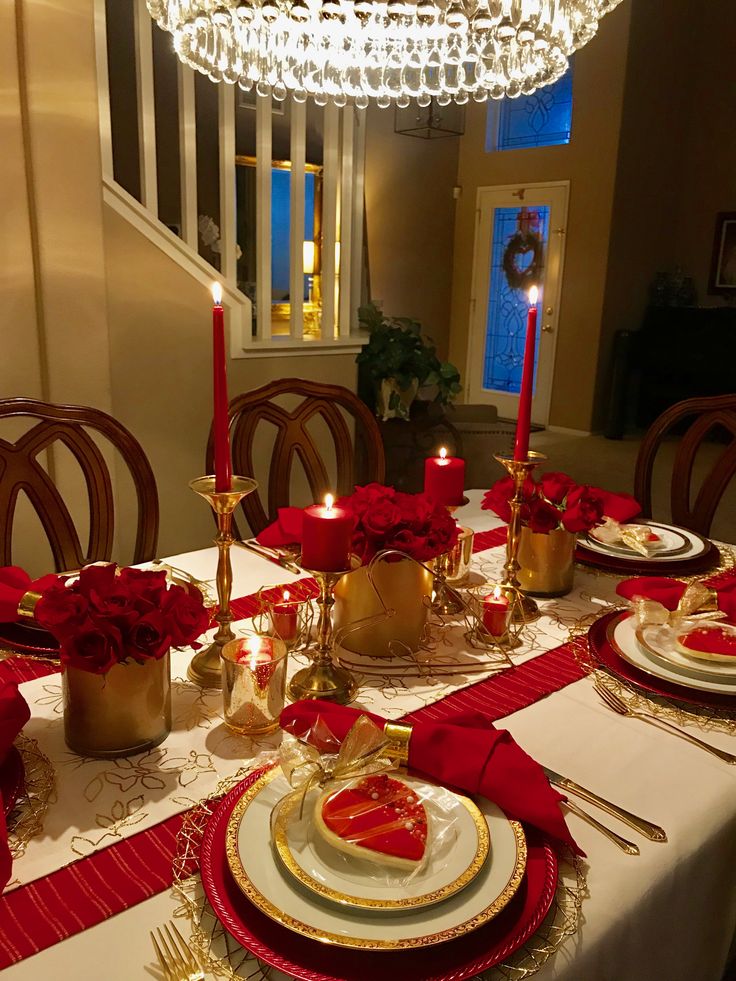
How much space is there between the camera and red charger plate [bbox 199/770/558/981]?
56 cm

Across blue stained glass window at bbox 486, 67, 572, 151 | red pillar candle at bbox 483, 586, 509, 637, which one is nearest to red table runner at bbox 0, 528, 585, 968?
red pillar candle at bbox 483, 586, 509, 637

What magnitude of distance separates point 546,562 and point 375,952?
30.5 inches

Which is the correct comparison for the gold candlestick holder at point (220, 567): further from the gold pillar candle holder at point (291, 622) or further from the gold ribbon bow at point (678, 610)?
the gold ribbon bow at point (678, 610)

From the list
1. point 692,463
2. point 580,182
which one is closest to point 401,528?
point 692,463

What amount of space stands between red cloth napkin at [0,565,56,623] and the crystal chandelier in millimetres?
1107

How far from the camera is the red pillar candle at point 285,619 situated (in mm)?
1091

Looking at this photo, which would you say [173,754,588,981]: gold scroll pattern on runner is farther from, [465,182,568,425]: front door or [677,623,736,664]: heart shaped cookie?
[465,182,568,425]: front door

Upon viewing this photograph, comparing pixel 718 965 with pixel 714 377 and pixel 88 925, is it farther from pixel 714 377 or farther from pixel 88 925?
pixel 714 377

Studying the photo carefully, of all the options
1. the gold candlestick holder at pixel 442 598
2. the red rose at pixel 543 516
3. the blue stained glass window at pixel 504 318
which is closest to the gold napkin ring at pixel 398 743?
the gold candlestick holder at pixel 442 598

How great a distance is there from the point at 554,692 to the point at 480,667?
0.34 ft

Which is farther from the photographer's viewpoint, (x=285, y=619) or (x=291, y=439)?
(x=291, y=439)

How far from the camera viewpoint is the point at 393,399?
359 cm

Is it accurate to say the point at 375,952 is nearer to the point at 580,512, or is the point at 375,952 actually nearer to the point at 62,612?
the point at 62,612

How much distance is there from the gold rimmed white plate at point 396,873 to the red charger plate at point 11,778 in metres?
0.27
